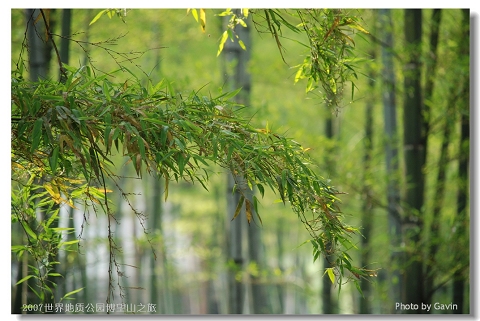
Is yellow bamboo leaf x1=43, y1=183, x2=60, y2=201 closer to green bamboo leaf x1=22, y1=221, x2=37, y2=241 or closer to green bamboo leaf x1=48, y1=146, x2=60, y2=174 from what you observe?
green bamboo leaf x1=22, y1=221, x2=37, y2=241

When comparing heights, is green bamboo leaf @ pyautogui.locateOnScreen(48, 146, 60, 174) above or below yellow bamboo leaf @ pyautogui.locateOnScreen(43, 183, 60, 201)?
above

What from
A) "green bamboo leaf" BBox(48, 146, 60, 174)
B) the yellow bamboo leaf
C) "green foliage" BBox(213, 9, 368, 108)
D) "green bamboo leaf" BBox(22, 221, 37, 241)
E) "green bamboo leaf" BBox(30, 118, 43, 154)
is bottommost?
"green bamboo leaf" BBox(22, 221, 37, 241)

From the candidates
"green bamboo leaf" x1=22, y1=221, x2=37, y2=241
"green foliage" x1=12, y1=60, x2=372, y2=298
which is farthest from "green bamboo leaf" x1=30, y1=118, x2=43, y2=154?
"green bamboo leaf" x1=22, y1=221, x2=37, y2=241

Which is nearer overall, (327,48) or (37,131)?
(37,131)

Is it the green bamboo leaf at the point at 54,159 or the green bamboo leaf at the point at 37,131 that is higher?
the green bamboo leaf at the point at 37,131

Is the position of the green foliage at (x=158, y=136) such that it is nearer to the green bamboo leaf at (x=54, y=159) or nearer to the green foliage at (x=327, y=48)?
the green bamboo leaf at (x=54, y=159)

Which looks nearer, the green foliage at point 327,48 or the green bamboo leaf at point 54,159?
the green bamboo leaf at point 54,159

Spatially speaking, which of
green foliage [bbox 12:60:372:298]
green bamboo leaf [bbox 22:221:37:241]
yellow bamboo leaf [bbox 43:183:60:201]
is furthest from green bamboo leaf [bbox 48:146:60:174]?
green bamboo leaf [bbox 22:221:37:241]

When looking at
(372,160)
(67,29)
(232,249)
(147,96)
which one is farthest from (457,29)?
(147,96)

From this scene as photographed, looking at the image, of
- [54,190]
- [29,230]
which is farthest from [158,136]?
[29,230]

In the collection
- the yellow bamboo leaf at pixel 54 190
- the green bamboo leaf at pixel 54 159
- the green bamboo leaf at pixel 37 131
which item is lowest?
the yellow bamboo leaf at pixel 54 190

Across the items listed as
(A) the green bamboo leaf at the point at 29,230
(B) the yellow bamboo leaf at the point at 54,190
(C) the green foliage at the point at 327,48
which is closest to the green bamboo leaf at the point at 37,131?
(B) the yellow bamboo leaf at the point at 54,190

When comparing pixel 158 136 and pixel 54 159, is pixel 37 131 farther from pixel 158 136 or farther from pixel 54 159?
pixel 158 136

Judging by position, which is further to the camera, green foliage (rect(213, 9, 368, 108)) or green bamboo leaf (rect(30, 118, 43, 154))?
green foliage (rect(213, 9, 368, 108))
